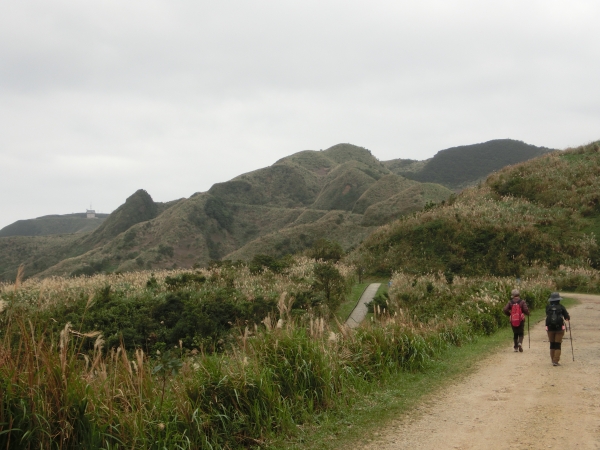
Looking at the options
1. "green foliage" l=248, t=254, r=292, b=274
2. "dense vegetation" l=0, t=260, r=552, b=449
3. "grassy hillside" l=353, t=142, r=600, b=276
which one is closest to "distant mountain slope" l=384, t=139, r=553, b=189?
"grassy hillside" l=353, t=142, r=600, b=276

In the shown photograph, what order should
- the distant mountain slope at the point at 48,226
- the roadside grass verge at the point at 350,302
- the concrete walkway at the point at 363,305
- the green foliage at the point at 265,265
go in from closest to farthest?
the concrete walkway at the point at 363,305, the roadside grass verge at the point at 350,302, the green foliage at the point at 265,265, the distant mountain slope at the point at 48,226

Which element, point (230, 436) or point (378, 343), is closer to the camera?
point (230, 436)

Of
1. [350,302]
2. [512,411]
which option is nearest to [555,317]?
[512,411]

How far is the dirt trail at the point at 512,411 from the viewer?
18.3ft

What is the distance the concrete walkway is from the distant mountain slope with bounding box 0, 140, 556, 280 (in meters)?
16.2

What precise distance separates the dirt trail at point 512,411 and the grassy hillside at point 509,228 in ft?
68.8

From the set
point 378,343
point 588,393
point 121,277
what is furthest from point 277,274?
point 588,393

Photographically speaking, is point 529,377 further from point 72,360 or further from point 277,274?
point 277,274

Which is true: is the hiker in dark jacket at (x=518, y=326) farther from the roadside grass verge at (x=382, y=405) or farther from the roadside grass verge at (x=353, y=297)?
the roadside grass verge at (x=353, y=297)

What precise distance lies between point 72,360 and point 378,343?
5.61m

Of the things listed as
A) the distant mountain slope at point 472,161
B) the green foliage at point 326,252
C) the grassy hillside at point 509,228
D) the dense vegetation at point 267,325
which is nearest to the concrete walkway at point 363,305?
the dense vegetation at point 267,325

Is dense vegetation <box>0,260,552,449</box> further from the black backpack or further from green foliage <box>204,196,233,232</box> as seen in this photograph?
green foliage <box>204,196,233,232</box>

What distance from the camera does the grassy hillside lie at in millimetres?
29938

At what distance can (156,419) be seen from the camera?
5.16 metres
